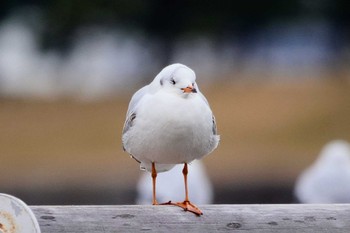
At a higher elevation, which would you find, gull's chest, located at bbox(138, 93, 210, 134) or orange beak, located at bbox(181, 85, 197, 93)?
orange beak, located at bbox(181, 85, 197, 93)

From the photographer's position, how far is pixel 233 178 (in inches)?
432

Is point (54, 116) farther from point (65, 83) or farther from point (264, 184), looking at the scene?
point (264, 184)

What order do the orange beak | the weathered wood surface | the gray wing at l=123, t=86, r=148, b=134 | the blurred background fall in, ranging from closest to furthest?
1. the weathered wood surface
2. the orange beak
3. the gray wing at l=123, t=86, r=148, b=134
4. the blurred background

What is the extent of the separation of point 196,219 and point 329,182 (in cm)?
392

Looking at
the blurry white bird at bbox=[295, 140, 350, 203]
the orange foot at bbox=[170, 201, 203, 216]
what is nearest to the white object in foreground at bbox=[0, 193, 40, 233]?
the orange foot at bbox=[170, 201, 203, 216]

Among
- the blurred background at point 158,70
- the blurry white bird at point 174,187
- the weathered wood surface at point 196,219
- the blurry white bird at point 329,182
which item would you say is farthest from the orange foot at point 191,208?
the blurred background at point 158,70

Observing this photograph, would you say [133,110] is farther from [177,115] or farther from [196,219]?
[196,219]

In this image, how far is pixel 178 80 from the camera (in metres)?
3.88

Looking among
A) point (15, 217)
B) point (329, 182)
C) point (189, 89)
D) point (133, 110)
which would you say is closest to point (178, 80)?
point (189, 89)

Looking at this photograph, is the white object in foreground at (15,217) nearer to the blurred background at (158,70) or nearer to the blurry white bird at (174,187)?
the blurry white bird at (174,187)

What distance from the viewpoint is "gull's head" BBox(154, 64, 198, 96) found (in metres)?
3.88

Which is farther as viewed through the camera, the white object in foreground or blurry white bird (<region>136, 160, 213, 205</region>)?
blurry white bird (<region>136, 160, 213, 205</region>)

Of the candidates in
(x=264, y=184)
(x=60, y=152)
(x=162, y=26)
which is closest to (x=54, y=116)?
(x=60, y=152)

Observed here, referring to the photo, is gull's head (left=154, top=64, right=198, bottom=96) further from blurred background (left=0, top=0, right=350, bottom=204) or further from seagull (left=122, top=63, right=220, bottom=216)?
blurred background (left=0, top=0, right=350, bottom=204)
